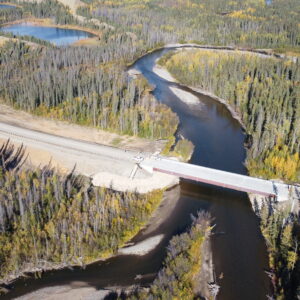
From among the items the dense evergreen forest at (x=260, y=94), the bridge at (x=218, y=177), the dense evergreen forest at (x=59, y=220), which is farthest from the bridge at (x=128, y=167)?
the dense evergreen forest at (x=260, y=94)

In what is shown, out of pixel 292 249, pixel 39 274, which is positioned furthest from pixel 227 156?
pixel 39 274

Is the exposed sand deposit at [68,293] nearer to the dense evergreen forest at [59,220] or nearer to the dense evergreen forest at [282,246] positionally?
the dense evergreen forest at [59,220]

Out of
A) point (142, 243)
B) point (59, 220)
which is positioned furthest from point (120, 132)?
point (142, 243)

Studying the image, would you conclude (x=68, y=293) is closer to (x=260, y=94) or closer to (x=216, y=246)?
(x=216, y=246)

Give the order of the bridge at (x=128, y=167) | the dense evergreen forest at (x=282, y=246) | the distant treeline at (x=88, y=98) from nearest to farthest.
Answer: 1. the dense evergreen forest at (x=282, y=246)
2. the bridge at (x=128, y=167)
3. the distant treeline at (x=88, y=98)

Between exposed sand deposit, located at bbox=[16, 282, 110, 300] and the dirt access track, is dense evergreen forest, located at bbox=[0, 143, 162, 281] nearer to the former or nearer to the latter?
the dirt access track

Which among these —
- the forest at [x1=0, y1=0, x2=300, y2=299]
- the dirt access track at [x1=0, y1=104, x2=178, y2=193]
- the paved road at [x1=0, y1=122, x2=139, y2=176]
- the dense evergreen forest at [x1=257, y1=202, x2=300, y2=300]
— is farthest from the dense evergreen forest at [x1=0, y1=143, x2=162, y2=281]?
the dense evergreen forest at [x1=257, y1=202, x2=300, y2=300]
